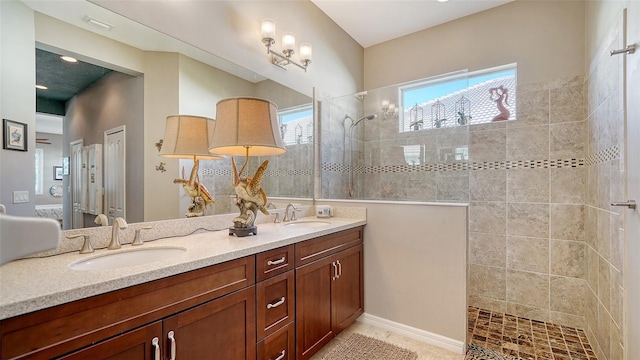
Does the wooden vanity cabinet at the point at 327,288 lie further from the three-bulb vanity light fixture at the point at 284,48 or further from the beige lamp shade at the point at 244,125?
the three-bulb vanity light fixture at the point at 284,48

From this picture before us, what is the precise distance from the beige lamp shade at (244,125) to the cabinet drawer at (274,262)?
609mm

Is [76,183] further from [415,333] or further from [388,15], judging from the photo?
[388,15]

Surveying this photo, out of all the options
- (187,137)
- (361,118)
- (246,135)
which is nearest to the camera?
(246,135)

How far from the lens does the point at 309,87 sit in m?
2.76

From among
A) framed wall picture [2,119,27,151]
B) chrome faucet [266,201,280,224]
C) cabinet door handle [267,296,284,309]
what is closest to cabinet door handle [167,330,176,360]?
cabinet door handle [267,296,284,309]

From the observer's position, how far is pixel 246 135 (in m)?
1.59

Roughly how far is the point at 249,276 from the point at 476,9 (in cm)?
328

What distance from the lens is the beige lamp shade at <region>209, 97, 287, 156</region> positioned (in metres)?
1.59

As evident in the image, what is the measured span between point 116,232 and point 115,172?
324 mm

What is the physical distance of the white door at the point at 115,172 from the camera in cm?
141

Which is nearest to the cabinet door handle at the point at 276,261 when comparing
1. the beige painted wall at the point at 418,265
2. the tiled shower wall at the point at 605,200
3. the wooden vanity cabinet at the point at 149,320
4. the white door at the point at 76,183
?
the wooden vanity cabinet at the point at 149,320

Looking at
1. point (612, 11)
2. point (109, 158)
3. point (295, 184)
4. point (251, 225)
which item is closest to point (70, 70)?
point (109, 158)

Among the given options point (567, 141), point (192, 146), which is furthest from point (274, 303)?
point (567, 141)

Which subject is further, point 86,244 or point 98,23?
point 98,23
